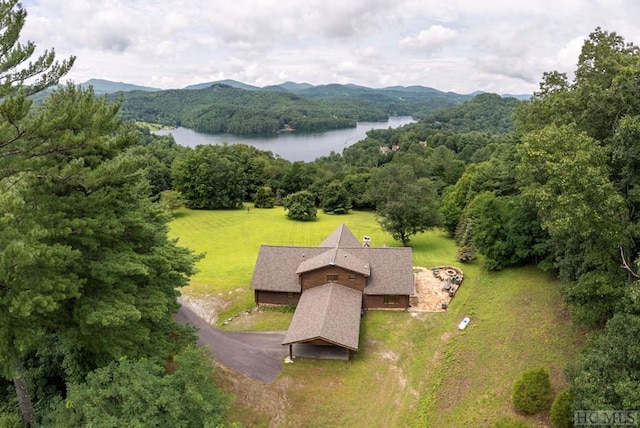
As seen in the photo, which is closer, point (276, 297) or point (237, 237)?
point (276, 297)

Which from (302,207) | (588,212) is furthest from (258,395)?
(302,207)

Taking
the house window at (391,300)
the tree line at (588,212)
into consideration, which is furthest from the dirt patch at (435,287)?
the tree line at (588,212)

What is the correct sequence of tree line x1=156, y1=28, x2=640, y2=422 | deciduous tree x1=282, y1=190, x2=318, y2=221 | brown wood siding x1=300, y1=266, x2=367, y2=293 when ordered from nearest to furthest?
tree line x1=156, y1=28, x2=640, y2=422 < brown wood siding x1=300, y1=266, x2=367, y2=293 < deciduous tree x1=282, y1=190, x2=318, y2=221

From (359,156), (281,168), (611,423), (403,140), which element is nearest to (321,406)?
(611,423)

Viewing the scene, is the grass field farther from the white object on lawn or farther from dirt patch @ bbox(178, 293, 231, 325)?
the white object on lawn

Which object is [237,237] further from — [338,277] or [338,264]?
[338,264]

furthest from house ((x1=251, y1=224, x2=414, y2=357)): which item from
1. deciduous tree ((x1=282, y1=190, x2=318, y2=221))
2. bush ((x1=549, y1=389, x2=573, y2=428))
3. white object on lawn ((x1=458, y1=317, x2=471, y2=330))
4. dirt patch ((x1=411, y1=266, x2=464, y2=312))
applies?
deciduous tree ((x1=282, y1=190, x2=318, y2=221))

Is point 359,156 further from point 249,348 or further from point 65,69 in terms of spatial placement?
point 65,69
